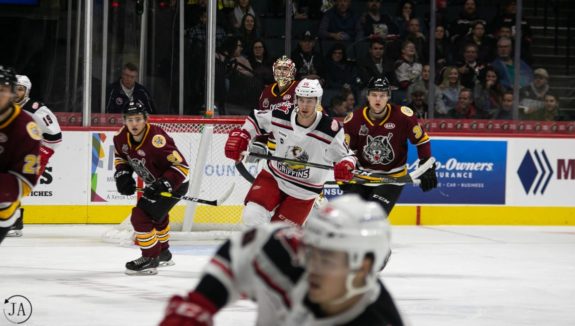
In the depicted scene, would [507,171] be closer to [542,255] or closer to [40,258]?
[542,255]

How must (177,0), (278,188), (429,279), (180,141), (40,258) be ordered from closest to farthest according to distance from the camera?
(278,188) < (429,279) < (40,258) < (180,141) < (177,0)

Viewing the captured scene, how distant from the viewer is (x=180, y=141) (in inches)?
353

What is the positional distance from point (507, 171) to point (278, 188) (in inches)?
164

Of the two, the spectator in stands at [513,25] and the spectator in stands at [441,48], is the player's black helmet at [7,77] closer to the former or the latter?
the spectator in stands at [441,48]

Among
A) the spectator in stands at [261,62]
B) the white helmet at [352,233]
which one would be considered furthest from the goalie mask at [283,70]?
the white helmet at [352,233]

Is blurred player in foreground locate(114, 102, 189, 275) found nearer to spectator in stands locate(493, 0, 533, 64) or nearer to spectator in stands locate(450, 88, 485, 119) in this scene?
spectator in stands locate(450, 88, 485, 119)

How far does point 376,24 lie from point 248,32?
136 centimetres

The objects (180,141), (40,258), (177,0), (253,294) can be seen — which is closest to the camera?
(253,294)

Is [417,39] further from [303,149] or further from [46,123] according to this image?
[303,149]

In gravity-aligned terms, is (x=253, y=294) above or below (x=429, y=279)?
above

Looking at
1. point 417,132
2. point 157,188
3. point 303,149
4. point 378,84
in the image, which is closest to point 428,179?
point 417,132

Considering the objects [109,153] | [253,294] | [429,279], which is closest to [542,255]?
[429,279]

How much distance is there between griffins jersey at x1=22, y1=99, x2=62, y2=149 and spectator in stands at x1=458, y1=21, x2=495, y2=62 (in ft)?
14.2

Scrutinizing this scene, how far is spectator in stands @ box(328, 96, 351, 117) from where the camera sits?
33.2 ft
